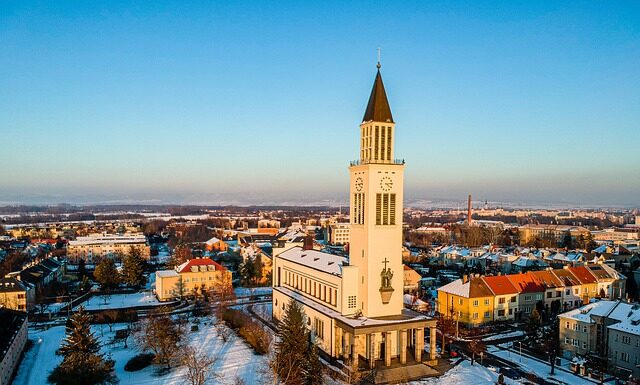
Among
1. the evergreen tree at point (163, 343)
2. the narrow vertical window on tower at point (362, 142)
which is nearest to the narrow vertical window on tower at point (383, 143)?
the narrow vertical window on tower at point (362, 142)

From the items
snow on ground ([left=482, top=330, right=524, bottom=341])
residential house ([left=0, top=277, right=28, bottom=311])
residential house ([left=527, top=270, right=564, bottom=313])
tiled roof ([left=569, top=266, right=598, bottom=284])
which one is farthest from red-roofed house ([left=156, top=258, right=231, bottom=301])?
→ tiled roof ([left=569, top=266, right=598, bottom=284])

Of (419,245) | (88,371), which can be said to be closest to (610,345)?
(88,371)

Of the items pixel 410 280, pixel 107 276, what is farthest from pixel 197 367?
pixel 410 280

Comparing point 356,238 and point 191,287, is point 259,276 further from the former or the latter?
point 356,238

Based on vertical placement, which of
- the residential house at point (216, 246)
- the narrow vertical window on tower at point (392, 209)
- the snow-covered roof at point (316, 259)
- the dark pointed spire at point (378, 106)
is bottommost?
the residential house at point (216, 246)

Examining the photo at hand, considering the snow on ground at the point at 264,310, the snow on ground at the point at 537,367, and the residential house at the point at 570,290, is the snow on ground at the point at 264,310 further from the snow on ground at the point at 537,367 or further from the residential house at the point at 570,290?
the residential house at the point at 570,290

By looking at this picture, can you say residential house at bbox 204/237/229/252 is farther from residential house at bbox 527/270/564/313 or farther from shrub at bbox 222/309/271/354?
residential house at bbox 527/270/564/313

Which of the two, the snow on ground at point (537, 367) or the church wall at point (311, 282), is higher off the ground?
the church wall at point (311, 282)

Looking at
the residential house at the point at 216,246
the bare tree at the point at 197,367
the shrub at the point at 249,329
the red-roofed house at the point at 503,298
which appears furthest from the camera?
the residential house at the point at 216,246
